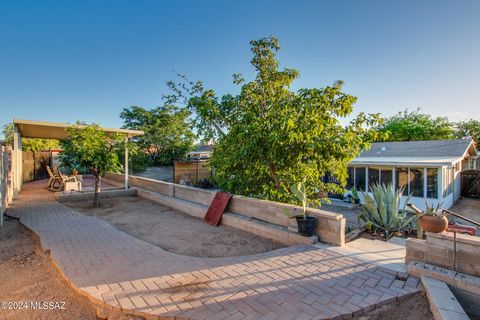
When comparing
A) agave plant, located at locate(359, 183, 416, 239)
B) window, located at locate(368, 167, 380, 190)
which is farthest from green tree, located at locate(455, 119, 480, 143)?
agave plant, located at locate(359, 183, 416, 239)

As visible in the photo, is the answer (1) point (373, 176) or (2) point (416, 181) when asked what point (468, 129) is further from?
(1) point (373, 176)

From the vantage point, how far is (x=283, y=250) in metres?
4.28

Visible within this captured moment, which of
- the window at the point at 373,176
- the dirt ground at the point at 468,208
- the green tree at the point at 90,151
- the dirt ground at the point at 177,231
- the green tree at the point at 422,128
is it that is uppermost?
the green tree at the point at 422,128

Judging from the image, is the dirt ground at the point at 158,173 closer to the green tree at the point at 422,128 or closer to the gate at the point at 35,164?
the gate at the point at 35,164

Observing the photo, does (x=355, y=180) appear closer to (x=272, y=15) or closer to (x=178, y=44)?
(x=272, y=15)

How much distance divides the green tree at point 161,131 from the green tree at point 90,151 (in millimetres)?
11313

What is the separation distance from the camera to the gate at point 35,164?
14.2 metres

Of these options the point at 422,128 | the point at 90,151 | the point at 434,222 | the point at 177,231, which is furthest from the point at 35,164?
the point at 422,128

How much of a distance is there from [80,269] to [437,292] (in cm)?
480

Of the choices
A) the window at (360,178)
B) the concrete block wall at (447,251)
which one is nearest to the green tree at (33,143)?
the window at (360,178)

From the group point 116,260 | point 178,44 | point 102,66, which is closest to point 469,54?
point 178,44

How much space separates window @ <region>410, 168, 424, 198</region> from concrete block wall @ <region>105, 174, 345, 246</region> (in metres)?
8.68

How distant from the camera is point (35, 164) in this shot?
15008mm

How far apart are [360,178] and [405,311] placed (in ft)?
35.7
